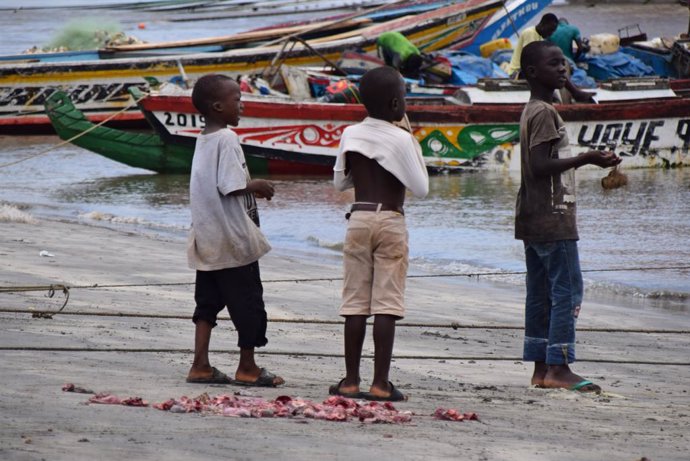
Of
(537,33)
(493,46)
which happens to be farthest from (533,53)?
(493,46)

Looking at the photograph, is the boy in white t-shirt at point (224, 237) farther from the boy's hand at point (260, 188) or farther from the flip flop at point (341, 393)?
the flip flop at point (341, 393)

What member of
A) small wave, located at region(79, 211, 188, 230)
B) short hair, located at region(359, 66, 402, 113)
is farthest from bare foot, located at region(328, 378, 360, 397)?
small wave, located at region(79, 211, 188, 230)

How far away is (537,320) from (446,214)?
7971 mm

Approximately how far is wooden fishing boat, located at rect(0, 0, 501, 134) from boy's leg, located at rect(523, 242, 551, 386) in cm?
1432

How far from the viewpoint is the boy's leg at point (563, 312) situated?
5.01 meters

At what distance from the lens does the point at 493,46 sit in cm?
1978

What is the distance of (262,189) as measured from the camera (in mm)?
4738

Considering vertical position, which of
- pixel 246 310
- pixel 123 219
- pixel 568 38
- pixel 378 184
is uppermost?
pixel 568 38

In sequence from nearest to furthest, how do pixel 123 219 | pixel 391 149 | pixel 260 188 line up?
pixel 391 149 → pixel 260 188 → pixel 123 219

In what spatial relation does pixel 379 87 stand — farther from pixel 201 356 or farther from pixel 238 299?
pixel 201 356

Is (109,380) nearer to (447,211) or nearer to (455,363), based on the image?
(455,363)

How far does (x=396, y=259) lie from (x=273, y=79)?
12.8 m

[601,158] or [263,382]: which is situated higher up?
[601,158]

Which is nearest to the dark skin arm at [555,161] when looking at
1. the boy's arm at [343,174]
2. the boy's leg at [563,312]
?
the boy's leg at [563,312]
